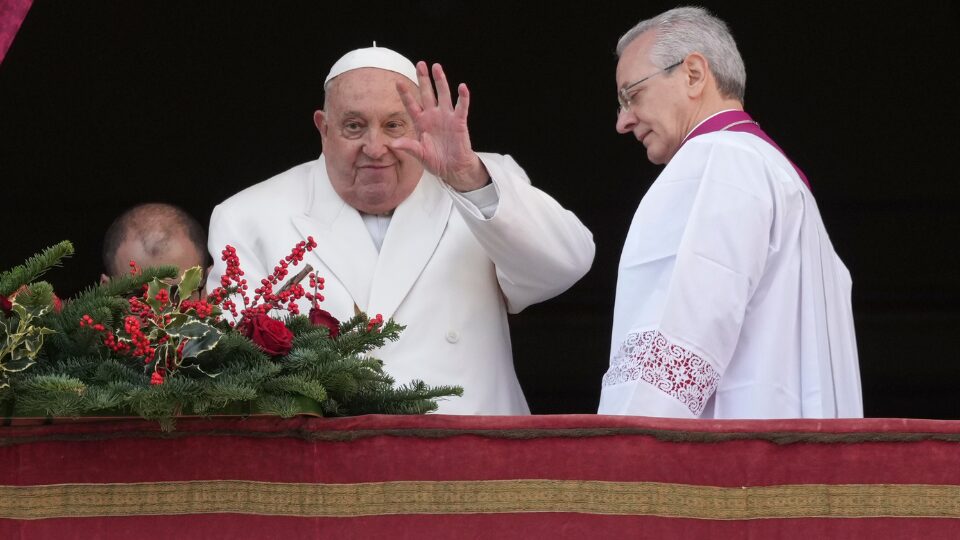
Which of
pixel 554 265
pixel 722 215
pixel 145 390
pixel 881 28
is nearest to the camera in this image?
pixel 145 390

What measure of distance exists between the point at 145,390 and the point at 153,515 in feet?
0.82

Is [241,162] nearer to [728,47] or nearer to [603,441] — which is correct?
[728,47]

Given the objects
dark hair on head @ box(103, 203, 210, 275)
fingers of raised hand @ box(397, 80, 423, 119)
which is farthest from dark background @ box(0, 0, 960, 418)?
fingers of raised hand @ box(397, 80, 423, 119)

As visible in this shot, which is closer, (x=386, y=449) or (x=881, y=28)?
(x=386, y=449)

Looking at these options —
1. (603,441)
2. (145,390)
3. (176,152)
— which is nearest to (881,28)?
(176,152)

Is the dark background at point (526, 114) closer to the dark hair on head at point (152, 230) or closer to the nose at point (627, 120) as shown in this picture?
the dark hair on head at point (152, 230)

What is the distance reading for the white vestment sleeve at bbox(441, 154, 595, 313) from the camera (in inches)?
128

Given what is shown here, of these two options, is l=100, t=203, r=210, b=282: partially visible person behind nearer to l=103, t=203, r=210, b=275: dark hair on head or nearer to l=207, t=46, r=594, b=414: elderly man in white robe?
l=103, t=203, r=210, b=275: dark hair on head

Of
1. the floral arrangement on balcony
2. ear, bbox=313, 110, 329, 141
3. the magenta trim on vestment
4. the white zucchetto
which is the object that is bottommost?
the floral arrangement on balcony

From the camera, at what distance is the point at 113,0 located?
5527 mm

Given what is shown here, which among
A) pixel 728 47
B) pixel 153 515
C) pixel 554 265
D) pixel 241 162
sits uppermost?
pixel 241 162

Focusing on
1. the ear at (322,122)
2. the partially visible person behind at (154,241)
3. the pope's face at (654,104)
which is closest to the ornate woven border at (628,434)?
the pope's face at (654,104)

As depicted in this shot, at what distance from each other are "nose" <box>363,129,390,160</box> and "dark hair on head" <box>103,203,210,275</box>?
78cm

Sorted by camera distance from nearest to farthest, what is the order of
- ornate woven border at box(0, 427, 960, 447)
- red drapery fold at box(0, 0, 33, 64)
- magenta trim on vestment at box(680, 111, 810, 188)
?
ornate woven border at box(0, 427, 960, 447) < red drapery fold at box(0, 0, 33, 64) < magenta trim on vestment at box(680, 111, 810, 188)
